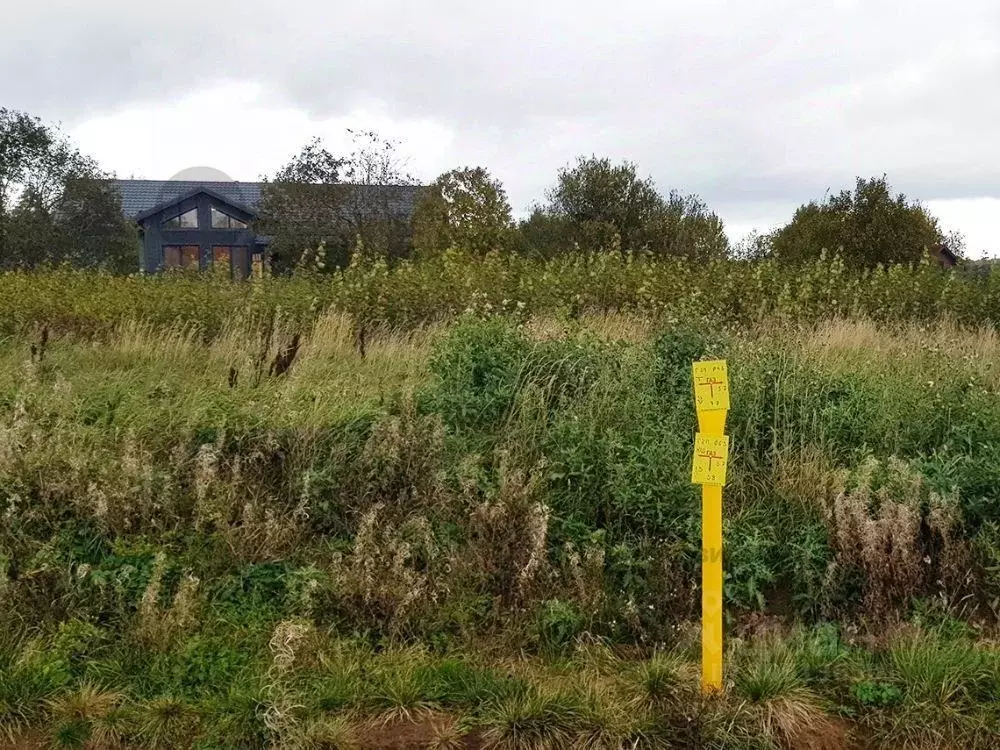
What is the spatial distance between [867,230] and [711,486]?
19.2 metres

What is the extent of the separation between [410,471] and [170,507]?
128 centimetres

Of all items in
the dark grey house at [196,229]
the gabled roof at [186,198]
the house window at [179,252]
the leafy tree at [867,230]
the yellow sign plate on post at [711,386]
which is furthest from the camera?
the house window at [179,252]

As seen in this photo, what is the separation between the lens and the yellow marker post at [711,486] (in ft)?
11.2

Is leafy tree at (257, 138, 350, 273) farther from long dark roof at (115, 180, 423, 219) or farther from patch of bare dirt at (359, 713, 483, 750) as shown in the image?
patch of bare dirt at (359, 713, 483, 750)

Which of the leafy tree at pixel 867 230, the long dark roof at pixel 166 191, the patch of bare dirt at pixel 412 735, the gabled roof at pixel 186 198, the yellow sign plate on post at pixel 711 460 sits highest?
the long dark roof at pixel 166 191

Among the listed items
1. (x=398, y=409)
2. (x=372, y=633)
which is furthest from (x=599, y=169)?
(x=372, y=633)

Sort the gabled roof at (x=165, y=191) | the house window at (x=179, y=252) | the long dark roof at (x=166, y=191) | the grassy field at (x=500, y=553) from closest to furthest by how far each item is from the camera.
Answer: the grassy field at (x=500, y=553) → the house window at (x=179, y=252) → the long dark roof at (x=166, y=191) → the gabled roof at (x=165, y=191)

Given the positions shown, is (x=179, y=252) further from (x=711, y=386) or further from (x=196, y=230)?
(x=711, y=386)

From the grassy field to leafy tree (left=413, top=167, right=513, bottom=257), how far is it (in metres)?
15.6

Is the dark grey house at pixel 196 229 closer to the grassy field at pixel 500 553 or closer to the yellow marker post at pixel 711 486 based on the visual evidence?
the grassy field at pixel 500 553

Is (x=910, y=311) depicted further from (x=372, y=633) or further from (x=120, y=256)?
(x=120, y=256)

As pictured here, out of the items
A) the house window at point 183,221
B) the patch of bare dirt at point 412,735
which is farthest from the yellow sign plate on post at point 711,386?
the house window at point 183,221

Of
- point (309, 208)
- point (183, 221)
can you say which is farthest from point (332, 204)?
point (183, 221)

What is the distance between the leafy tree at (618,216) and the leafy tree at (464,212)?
131 cm
